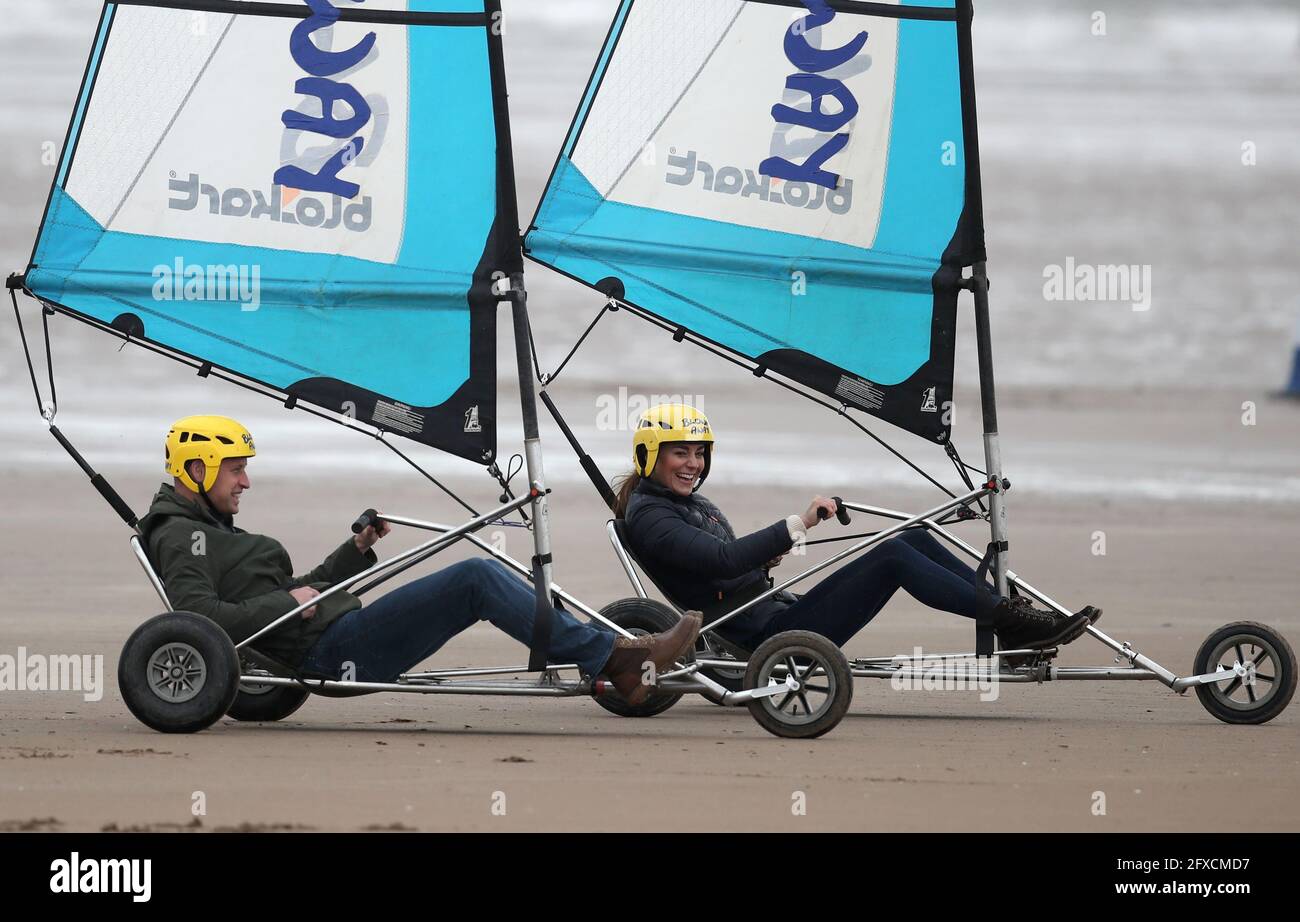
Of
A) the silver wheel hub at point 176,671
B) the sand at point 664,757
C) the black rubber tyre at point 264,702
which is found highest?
the silver wheel hub at point 176,671

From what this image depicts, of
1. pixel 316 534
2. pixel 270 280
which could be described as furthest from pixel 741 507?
pixel 270 280

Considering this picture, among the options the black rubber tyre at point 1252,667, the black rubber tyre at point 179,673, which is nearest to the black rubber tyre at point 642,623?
the black rubber tyre at point 179,673

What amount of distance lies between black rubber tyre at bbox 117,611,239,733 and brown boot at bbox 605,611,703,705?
1297mm

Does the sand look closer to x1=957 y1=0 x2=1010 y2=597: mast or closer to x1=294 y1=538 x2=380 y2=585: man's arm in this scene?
x1=294 y1=538 x2=380 y2=585: man's arm

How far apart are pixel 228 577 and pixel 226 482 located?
332 millimetres

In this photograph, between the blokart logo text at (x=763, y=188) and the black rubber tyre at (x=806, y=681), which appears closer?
the black rubber tyre at (x=806, y=681)

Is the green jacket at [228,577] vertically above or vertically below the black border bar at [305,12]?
below

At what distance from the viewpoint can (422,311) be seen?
798cm

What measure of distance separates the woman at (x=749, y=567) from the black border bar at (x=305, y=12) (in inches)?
65.7

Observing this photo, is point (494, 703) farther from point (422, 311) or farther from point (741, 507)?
point (741, 507)

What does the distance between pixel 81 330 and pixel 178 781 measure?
21717 mm

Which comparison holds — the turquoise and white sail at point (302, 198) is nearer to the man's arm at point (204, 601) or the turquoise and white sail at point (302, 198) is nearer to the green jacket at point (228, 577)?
the green jacket at point (228, 577)

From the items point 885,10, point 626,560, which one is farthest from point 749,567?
point 885,10

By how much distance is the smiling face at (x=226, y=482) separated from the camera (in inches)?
301
